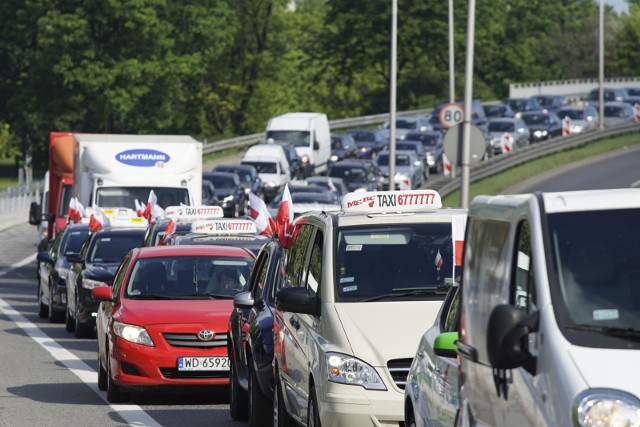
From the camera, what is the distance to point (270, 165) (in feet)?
214

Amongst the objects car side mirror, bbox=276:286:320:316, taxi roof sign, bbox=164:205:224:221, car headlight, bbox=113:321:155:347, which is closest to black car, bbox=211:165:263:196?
taxi roof sign, bbox=164:205:224:221

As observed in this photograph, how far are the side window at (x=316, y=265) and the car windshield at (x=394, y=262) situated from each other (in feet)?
0.41

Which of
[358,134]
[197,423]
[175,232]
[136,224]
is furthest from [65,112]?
[197,423]

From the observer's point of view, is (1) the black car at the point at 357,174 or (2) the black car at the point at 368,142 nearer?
(1) the black car at the point at 357,174

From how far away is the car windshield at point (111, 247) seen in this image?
2531 cm

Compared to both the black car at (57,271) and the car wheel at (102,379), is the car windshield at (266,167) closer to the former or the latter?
the black car at (57,271)

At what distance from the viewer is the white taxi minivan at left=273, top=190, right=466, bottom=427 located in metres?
9.93

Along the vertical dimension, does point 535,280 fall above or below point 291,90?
below

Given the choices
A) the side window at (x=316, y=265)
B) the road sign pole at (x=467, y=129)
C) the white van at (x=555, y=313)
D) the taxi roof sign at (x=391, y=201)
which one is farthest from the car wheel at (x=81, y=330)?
the white van at (x=555, y=313)

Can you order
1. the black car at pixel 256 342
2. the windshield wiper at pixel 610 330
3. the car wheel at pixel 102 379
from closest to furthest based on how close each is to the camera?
the windshield wiper at pixel 610 330 → the black car at pixel 256 342 → the car wheel at pixel 102 379

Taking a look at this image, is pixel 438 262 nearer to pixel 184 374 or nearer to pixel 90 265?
pixel 184 374

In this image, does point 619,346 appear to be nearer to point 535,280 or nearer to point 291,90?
point 535,280

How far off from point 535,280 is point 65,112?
83.7 metres

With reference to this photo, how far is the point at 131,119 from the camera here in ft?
293
